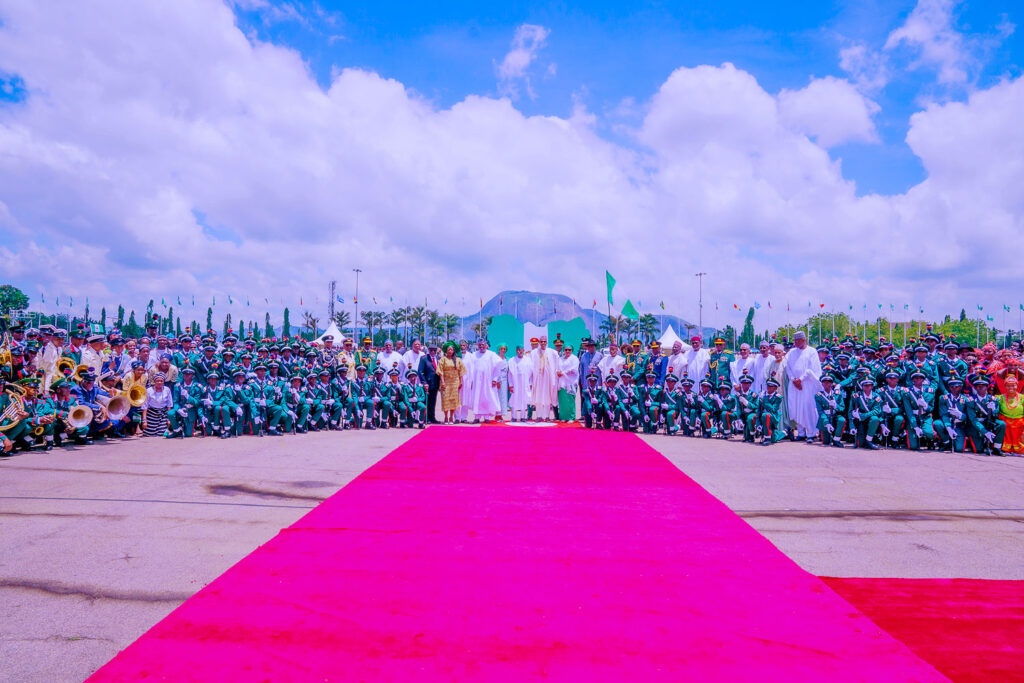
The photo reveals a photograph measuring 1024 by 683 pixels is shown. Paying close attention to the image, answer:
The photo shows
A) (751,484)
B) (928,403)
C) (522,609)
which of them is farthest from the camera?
(928,403)

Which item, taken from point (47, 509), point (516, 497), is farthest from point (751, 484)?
point (47, 509)

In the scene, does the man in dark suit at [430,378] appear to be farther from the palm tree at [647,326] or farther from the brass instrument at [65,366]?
the palm tree at [647,326]

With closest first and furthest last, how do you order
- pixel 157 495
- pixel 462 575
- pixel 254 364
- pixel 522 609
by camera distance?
pixel 522 609, pixel 462 575, pixel 157 495, pixel 254 364

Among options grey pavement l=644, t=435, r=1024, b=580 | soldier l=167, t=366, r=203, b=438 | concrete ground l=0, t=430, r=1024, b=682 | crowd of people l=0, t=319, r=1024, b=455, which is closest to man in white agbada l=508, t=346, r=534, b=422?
crowd of people l=0, t=319, r=1024, b=455

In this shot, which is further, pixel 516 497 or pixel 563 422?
pixel 563 422

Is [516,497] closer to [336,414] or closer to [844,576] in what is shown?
[844,576]

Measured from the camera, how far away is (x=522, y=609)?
10.0 feet

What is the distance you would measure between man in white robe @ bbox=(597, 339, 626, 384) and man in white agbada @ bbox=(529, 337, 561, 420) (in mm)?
947

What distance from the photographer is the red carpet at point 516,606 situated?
250 centimetres

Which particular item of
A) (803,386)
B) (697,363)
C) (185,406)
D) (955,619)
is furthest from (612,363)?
(955,619)

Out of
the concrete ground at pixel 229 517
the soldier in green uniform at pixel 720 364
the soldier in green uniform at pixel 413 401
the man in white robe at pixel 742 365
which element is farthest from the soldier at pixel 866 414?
the soldier in green uniform at pixel 413 401

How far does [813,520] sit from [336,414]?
7.83 meters

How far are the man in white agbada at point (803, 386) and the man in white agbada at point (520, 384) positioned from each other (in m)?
4.81

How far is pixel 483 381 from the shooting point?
11.9m
